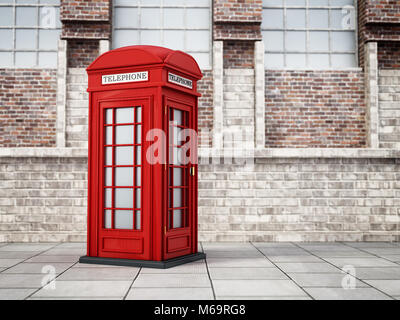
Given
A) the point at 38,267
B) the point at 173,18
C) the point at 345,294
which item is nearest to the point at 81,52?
the point at 173,18

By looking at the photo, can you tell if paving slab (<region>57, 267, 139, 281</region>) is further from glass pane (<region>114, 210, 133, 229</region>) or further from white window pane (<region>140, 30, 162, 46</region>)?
white window pane (<region>140, 30, 162, 46</region>)

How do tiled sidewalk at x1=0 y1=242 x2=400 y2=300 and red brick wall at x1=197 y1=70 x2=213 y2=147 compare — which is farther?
red brick wall at x1=197 y1=70 x2=213 y2=147

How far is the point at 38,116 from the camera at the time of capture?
8.98 m

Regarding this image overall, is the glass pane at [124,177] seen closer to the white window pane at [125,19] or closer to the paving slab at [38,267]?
the paving slab at [38,267]

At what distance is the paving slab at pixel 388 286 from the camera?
14.9 ft

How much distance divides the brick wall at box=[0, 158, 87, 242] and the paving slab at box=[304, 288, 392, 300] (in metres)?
5.49

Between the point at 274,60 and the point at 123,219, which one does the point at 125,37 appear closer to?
the point at 274,60

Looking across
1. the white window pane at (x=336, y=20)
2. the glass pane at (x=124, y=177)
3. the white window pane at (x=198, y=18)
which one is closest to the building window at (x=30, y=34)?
the white window pane at (x=198, y=18)

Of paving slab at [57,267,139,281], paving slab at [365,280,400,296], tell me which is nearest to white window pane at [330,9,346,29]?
paving slab at [365,280,400,296]

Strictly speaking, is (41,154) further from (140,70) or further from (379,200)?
(379,200)

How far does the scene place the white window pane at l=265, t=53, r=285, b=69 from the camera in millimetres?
9453

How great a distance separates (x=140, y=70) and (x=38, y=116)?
3.95 m

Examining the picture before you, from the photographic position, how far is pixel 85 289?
4602 mm

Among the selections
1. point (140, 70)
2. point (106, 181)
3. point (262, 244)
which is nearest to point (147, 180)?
point (106, 181)
